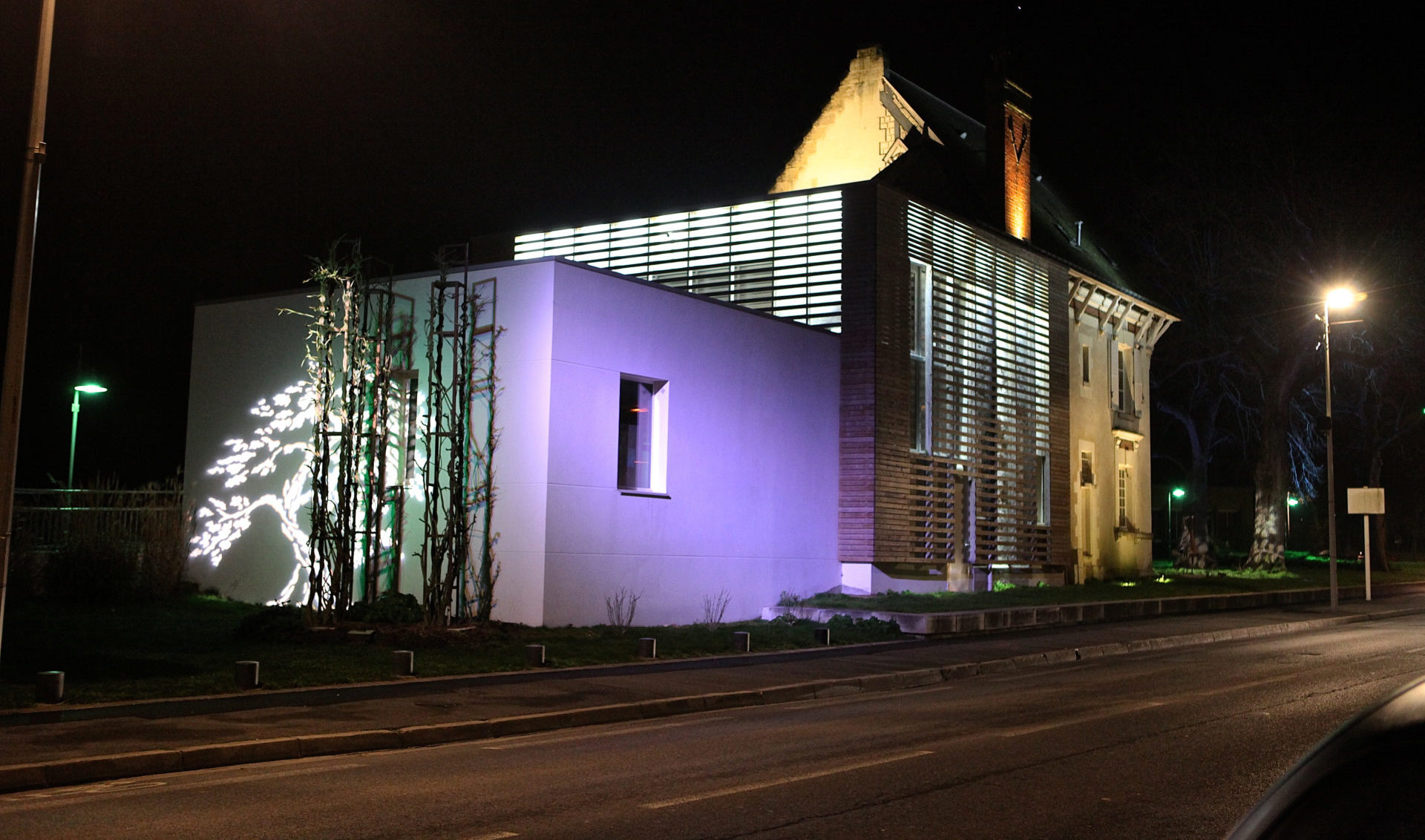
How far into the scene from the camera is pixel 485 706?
→ 12.4 metres

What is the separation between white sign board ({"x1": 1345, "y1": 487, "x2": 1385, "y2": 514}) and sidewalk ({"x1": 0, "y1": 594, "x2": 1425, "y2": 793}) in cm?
1277

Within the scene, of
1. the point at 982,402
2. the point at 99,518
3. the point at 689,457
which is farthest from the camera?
the point at 982,402

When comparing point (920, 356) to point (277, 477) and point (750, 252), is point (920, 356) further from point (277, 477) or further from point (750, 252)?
point (277, 477)

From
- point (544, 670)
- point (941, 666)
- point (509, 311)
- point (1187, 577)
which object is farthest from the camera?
point (1187, 577)

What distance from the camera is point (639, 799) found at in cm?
813

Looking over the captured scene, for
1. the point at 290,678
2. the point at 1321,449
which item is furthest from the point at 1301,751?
the point at 1321,449

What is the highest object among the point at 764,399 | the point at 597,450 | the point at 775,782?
the point at 764,399

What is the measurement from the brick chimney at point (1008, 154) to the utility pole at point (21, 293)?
25.4 metres

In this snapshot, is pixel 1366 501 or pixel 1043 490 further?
pixel 1043 490

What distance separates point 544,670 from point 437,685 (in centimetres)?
177

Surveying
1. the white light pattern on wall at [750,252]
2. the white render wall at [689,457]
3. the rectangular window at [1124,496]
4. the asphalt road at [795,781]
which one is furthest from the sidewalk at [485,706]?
the rectangular window at [1124,496]

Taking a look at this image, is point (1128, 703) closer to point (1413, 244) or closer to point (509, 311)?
point (509, 311)

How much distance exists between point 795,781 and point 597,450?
11.9 meters

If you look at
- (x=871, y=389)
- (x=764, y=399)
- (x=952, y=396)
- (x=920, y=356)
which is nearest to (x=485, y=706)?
(x=764, y=399)
